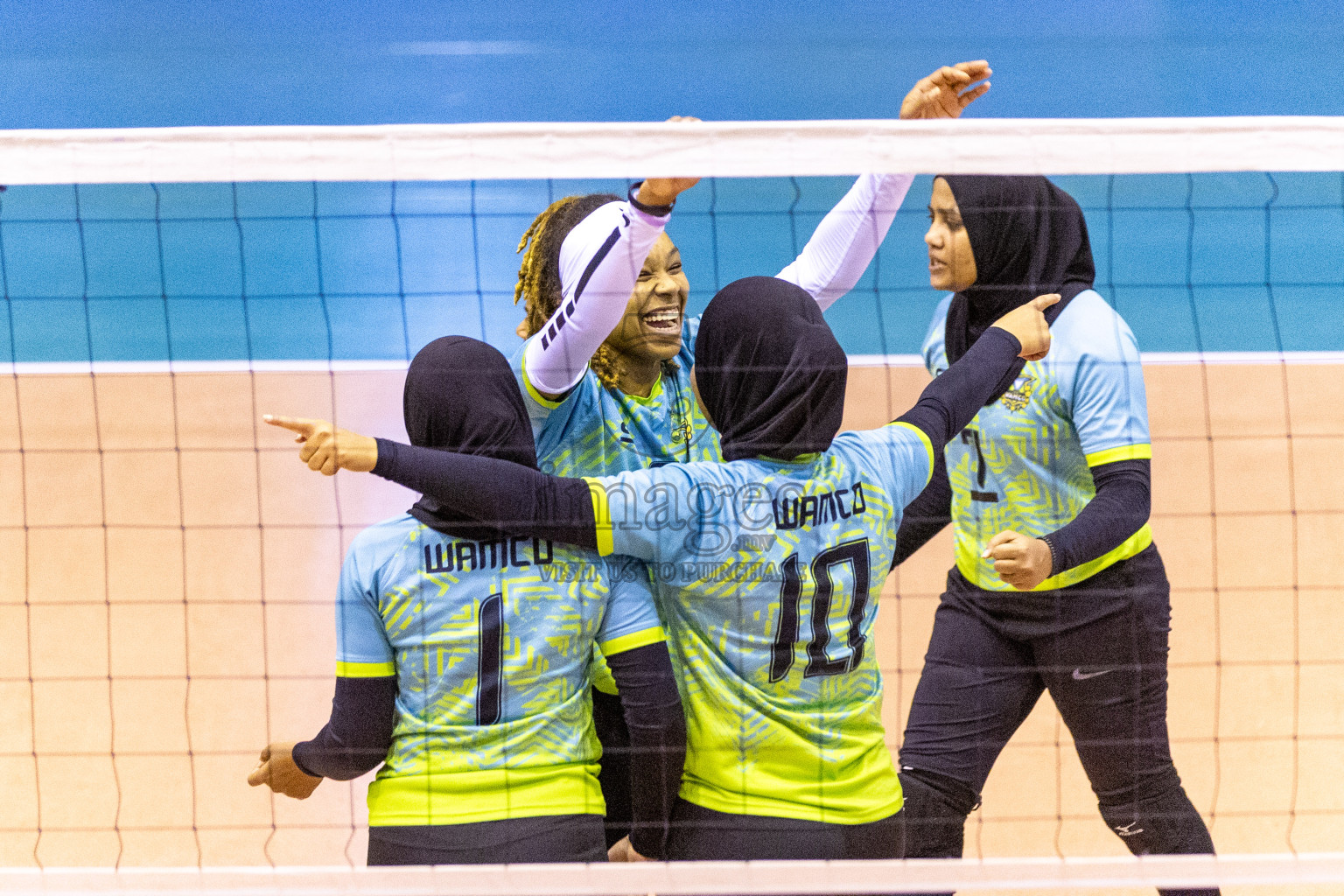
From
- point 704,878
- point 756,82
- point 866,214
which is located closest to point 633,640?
point 704,878

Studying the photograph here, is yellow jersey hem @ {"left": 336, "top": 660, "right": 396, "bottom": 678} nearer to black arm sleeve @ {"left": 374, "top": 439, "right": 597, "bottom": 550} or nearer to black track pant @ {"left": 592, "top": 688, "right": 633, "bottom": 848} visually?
black arm sleeve @ {"left": 374, "top": 439, "right": 597, "bottom": 550}

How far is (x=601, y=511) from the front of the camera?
1618 mm

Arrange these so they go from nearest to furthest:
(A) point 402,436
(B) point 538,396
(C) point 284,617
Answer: (B) point 538,396
(C) point 284,617
(A) point 402,436

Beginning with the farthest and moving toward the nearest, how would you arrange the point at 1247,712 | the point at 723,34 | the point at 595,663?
1. the point at 723,34
2. the point at 1247,712
3. the point at 595,663

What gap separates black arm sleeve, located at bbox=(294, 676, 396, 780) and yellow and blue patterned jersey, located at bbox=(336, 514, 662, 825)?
2 centimetres

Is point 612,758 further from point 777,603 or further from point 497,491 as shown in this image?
point 497,491

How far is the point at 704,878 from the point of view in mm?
1751

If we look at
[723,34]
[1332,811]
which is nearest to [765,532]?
[1332,811]

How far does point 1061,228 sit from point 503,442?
124cm

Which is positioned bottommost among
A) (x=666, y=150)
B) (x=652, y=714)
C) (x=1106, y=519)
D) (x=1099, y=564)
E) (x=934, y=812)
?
(x=934, y=812)

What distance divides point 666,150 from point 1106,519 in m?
1.00

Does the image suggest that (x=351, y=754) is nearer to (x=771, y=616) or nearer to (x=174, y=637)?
(x=771, y=616)

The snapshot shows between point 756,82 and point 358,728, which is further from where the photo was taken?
point 756,82

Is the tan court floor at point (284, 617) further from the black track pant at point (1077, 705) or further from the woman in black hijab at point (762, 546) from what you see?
Answer: the woman in black hijab at point (762, 546)
